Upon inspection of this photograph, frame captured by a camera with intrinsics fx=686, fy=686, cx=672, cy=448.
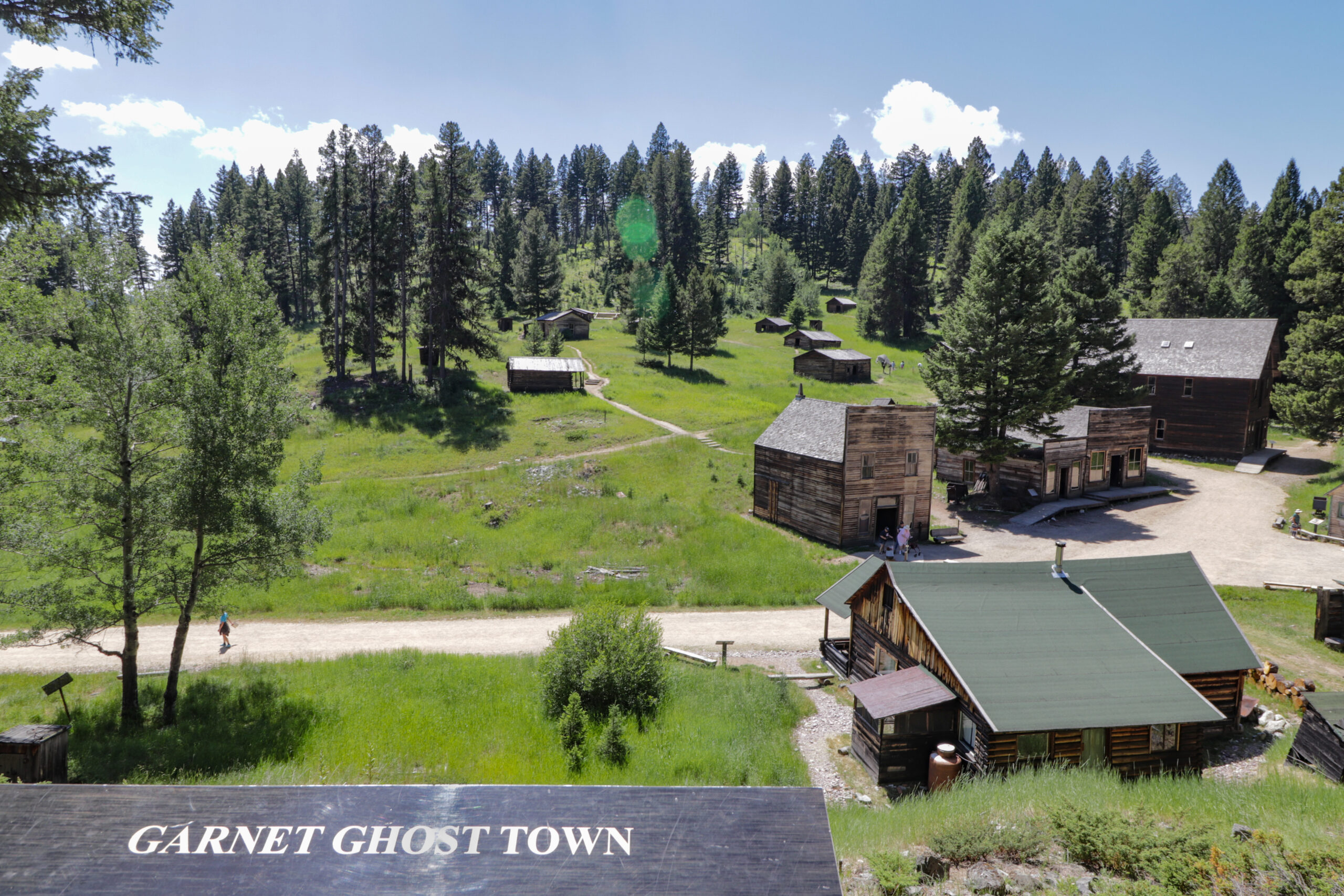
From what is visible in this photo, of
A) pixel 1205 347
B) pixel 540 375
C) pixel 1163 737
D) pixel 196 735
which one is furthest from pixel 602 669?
pixel 1205 347

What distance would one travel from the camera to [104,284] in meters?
14.8

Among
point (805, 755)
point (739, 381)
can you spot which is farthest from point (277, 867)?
point (739, 381)

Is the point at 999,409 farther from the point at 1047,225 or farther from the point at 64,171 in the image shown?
the point at 1047,225

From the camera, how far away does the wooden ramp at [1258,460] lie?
144ft

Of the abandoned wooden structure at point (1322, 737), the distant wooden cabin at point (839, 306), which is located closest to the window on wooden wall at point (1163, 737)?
the abandoned wooden structure at point (1322, 737)

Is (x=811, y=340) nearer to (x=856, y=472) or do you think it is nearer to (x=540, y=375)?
(x=540, y=375)

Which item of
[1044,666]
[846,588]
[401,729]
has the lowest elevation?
[401,729]

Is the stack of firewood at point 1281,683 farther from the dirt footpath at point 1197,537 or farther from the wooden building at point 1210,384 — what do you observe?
the wooden building at point 1210,384

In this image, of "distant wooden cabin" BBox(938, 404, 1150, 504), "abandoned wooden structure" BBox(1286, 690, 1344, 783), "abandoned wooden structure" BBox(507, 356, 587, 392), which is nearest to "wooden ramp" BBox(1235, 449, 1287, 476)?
"distant wooden cabin" BBox(938, 404, 1150, 504)

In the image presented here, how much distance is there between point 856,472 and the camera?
100 feet

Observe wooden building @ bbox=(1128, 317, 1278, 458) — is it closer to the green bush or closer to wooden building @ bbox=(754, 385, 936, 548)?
wooden building @ bbox=(754, 385, 936, 548)

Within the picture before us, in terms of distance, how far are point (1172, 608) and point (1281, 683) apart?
14.3ft

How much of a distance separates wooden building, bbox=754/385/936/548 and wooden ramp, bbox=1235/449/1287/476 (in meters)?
27.3

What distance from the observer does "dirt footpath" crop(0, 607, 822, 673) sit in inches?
777
